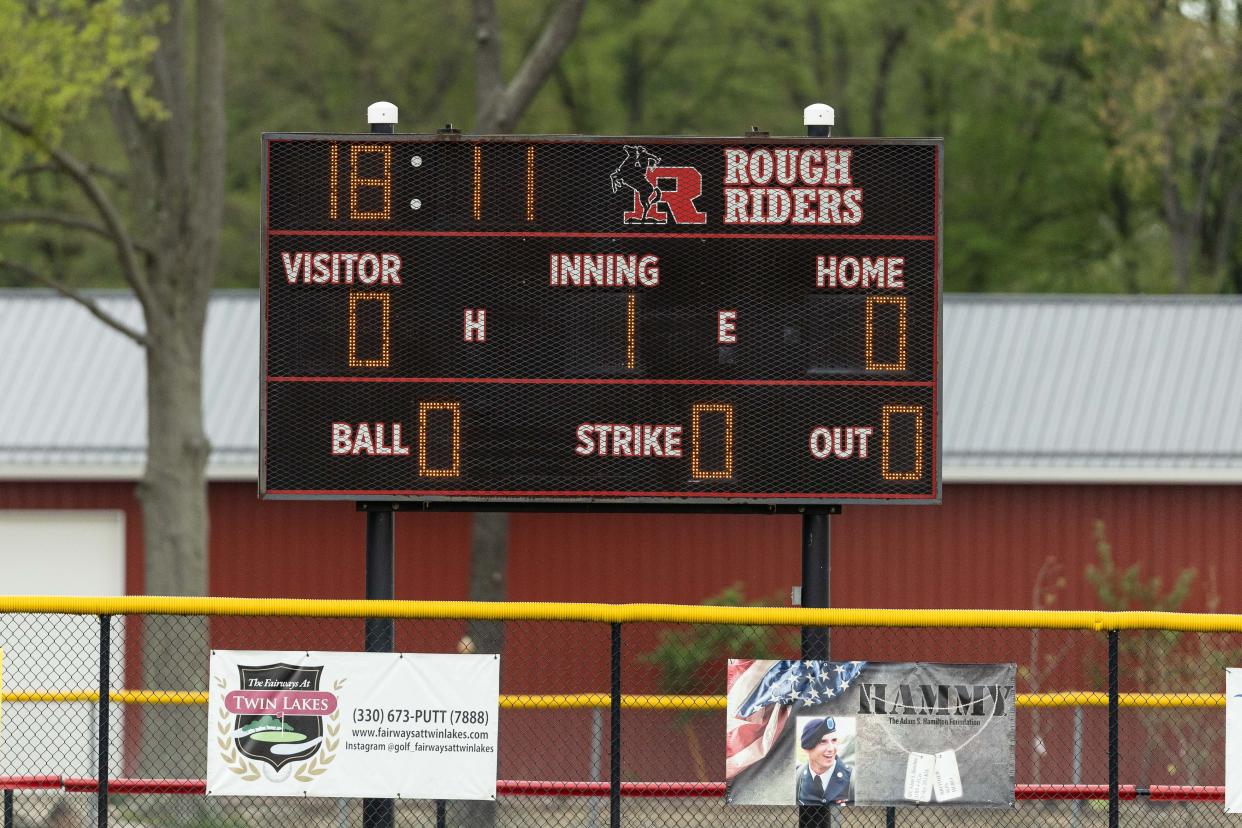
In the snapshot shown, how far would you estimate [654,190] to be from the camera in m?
9.03

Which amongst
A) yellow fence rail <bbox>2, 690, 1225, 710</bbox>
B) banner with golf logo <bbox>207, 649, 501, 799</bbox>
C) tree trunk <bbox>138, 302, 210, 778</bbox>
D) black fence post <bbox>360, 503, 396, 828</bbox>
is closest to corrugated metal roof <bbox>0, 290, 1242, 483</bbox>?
tree trunk <bbox>138, 302, 210, 778</bbox>

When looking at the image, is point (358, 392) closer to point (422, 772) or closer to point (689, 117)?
point (422, 772)

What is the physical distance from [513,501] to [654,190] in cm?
177

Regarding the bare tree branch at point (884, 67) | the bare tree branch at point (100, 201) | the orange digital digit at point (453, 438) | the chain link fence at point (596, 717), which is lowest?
the chain link fence at point (596, 717)

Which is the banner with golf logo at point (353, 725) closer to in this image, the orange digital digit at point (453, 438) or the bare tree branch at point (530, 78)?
the orange digital digit at point (453, 438)

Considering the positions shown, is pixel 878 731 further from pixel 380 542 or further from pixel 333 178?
pixel 333 178

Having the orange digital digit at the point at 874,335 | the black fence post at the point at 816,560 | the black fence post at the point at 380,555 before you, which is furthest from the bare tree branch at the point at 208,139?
the orange digital digit at the point at 874,335

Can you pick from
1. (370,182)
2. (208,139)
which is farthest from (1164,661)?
(208,139)

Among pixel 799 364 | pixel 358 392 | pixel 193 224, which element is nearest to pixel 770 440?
pixel 799 364

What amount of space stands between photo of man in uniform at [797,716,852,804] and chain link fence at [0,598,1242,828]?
229 cm

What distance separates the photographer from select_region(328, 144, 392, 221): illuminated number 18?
353 inches

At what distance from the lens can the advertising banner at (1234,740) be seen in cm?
833

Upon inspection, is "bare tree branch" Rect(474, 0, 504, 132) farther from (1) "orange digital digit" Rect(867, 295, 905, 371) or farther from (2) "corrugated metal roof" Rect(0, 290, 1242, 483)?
(1) "orange digital digit" Rect(867, 295, 905, 371)

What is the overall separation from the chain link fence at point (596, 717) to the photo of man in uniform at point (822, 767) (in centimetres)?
229
